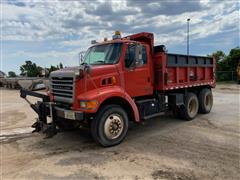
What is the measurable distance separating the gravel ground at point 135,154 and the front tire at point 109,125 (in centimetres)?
21

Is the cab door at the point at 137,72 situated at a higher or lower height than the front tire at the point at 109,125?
higher

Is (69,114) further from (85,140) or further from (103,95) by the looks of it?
(85,140)

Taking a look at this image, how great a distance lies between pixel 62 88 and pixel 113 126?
60.4 inches

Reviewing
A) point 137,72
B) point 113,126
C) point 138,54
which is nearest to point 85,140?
point 113,126

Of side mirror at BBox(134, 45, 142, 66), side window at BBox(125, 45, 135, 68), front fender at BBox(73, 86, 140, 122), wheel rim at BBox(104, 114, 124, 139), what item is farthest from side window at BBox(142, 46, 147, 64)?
wheel rim at BBox(104, 114, 124, 139)

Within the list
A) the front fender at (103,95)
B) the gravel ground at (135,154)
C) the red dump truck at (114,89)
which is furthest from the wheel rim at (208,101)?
the front fender at (103,95)

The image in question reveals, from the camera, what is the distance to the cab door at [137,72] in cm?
588

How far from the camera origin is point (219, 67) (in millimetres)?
28641

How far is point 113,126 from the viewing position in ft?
17.8

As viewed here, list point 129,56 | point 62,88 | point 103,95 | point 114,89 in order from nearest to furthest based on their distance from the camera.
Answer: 1. point 103,95
2. point 114,89
3. point 62,88
4. point 129,56

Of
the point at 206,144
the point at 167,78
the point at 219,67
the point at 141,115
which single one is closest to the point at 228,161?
the point at 206,144

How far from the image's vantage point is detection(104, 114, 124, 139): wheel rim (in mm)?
5320

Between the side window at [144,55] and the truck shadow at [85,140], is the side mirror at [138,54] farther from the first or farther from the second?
the truck shadow at [85,140]

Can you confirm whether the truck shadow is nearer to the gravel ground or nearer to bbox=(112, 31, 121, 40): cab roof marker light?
the gravel ground
